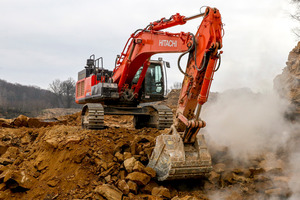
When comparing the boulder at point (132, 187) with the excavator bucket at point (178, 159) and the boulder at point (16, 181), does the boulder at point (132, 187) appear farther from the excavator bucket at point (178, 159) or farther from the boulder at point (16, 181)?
the boulder at point (16, 181)

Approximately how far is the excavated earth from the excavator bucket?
0.23 meters

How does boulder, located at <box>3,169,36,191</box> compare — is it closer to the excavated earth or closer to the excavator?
the excavated earth

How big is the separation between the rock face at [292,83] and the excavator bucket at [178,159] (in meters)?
3.32

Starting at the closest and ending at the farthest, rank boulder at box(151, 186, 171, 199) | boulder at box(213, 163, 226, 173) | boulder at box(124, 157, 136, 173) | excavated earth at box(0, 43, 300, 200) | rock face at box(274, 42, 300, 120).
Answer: boulder at box(151, 186, 171, 199) → excavated earth at box(0, 43, 300, 200) → boulder at box(124, 157, 136, 173) → boulder at box(213, 163, 226, 173) → rock face at box(274, 42, 300, 120)

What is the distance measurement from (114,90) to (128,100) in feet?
1.92

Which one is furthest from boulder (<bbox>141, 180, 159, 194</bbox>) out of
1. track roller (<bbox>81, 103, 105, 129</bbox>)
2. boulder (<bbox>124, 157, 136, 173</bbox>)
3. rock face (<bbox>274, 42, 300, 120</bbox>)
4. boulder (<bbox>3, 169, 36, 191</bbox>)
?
rock face (<bbox>274, 42, 300, 120</bbox>)

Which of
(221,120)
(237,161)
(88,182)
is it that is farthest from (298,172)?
(88,182)

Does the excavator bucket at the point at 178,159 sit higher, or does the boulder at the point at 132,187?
the excavator bucket at the point at 178,159

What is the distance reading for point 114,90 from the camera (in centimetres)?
816

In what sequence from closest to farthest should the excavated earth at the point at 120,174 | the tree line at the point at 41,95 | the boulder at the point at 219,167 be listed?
the excavated earth at the point at 120,174, the boulder at the point at 219,167, the tree line at the point at 41,95

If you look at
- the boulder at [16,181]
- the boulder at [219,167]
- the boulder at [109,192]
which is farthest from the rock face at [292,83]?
the boulder at [16,181]

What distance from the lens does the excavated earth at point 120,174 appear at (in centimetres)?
464

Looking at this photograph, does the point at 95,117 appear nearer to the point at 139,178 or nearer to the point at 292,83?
the point at 139,178

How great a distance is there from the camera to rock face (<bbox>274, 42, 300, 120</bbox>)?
22.9ft
